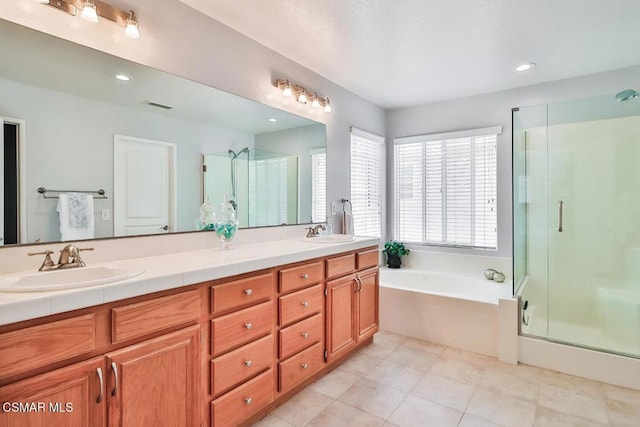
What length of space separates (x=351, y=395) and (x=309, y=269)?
2.82 feet

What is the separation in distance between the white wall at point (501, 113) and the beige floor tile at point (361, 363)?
1795mm

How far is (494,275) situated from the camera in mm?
3490

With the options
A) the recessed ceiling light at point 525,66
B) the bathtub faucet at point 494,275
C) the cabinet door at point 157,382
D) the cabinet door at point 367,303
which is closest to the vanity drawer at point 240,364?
the cabinet door at point 157,382

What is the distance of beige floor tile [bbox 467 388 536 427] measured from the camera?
1.88m

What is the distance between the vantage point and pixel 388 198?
4.32 meters

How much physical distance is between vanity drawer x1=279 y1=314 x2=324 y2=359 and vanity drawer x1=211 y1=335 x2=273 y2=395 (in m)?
0.11

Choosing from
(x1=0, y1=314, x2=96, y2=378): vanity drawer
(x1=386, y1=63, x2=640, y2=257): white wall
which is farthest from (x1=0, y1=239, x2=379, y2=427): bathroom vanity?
(x1=386, y1=63, x2=640, y2=257): white wall

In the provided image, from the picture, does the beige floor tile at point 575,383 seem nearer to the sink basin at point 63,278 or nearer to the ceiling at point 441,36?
the ceiling at point 441,36

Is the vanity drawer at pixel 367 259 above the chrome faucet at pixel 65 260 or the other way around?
the other way around

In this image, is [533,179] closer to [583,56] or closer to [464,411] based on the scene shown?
[583,56]

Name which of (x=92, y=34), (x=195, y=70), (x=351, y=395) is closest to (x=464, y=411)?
(x=351, y=395)

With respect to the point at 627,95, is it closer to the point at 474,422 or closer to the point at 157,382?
the point at 474,422

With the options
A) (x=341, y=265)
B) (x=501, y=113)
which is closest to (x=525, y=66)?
(x=501, y=113)

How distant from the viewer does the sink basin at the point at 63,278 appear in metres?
1.08
